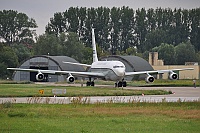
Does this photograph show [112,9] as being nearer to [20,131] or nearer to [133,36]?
[133,36]

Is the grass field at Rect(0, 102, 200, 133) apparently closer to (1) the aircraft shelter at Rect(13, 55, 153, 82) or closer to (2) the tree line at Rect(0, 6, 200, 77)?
(1) the aircraft shelter at Rect(13, 55, 153, 82)

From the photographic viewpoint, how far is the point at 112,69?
74.5 m

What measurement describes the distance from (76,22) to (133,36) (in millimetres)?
19608

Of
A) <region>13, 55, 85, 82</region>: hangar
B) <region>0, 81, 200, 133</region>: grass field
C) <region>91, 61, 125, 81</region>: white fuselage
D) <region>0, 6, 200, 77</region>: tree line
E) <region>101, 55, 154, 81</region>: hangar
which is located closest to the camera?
<region>0, 81, 200, 133</region>: grass field

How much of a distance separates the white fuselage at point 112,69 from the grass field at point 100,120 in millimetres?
38026

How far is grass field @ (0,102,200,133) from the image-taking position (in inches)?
895

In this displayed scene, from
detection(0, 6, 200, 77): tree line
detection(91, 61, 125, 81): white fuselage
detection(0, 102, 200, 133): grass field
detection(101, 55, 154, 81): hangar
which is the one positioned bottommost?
detection(0, 102, 200, 133): grass field

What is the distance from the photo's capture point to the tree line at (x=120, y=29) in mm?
151500

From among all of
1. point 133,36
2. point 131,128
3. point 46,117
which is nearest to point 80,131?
point 131,128

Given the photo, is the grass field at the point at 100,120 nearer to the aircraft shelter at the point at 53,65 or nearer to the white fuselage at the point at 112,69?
the white fuselage at the point at 112,69

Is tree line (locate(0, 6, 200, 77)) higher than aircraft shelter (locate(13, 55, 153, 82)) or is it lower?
higher

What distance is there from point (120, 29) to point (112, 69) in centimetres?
9569

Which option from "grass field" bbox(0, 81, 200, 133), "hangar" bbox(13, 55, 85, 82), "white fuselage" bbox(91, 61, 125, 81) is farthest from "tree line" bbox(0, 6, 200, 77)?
"grass field" bbox(0, 81, 200, 133)

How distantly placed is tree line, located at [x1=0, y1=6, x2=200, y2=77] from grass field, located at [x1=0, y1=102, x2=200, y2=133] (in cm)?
10727
